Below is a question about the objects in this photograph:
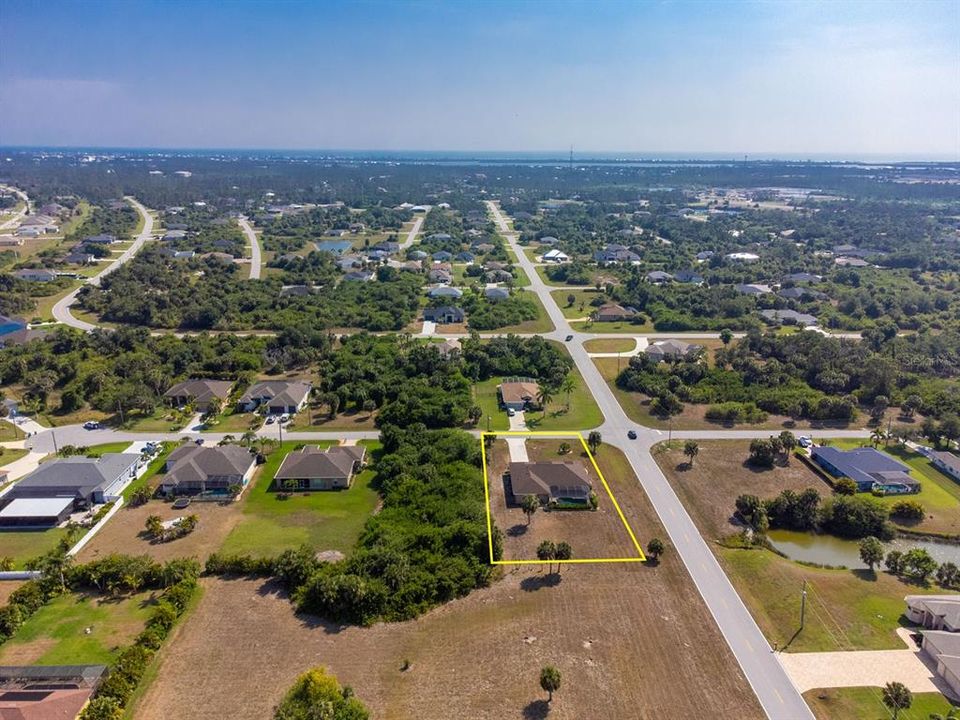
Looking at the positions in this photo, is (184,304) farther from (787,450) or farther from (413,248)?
(787,450)

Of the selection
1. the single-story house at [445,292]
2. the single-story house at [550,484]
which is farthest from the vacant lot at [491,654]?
the single-story house at [445,292]

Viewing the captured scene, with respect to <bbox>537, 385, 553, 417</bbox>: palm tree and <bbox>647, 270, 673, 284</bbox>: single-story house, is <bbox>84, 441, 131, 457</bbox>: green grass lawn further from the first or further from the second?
<bbox>647, 270, 673, 284</bbox>: single-story house

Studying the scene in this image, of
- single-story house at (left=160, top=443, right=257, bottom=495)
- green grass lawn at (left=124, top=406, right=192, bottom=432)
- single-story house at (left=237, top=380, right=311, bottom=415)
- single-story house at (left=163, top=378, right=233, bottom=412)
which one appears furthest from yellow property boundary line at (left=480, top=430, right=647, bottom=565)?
green grass lawn at (left=124, top=406, right=192, bottom=432)

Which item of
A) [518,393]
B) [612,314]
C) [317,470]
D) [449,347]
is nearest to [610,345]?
[612,314]

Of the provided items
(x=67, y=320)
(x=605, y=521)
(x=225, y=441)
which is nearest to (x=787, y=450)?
(x=605, y=521)

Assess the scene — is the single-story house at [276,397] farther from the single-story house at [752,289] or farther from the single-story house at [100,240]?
the single-story house at [100,240]

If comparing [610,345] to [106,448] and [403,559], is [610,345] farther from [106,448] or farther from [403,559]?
[106,448]
